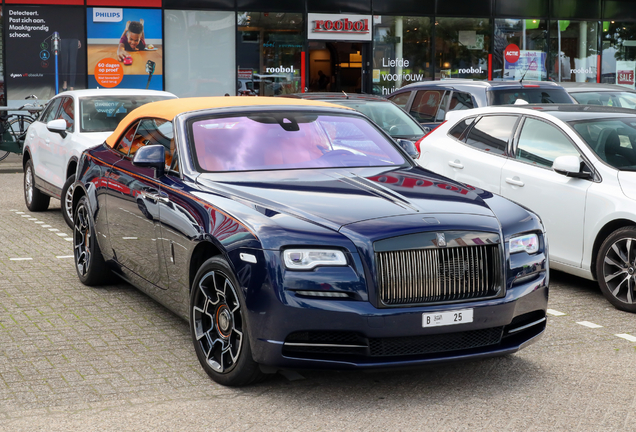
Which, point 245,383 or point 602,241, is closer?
point 245,383

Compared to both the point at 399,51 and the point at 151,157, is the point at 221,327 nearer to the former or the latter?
the point at 151,157

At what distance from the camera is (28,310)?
267 inches

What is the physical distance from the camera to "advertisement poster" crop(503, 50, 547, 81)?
2494cm

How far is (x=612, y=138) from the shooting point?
774 cm

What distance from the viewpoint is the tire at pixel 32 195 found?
12.4 meters

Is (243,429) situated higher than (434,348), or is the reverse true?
(434,348)

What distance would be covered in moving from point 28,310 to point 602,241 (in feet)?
15.2

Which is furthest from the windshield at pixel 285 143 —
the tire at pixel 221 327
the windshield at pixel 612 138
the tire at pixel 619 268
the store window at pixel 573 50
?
the store window at pixel 573 50

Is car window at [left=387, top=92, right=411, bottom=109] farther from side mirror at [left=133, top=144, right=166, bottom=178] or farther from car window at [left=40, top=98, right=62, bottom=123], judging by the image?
side mirror at [left=133, top=144, right=166, bottom=178]

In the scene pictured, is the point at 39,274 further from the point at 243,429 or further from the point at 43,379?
the point at 243,429

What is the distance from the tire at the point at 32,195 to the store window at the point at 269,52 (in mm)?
10168

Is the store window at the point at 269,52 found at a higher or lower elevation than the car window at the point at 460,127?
higher

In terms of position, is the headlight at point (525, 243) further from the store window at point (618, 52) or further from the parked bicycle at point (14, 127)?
the store window at point (618, 52)

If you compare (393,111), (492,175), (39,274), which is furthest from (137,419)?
(393,111)
